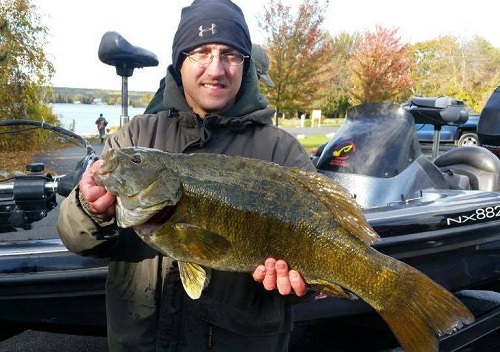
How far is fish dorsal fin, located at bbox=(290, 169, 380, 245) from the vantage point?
2.08 metres

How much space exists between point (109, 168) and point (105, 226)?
26 centimetres

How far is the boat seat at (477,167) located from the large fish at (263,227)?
3.64 meters

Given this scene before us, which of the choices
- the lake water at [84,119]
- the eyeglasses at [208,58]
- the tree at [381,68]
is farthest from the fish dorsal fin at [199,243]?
the tree at [381,68]

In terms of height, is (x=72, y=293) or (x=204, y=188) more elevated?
(x=204, y=188)

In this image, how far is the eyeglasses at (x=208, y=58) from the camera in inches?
90.0

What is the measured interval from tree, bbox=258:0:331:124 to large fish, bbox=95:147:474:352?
19.6 m

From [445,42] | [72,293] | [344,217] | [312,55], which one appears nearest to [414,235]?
[344,217]

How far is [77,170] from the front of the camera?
3.41 meters

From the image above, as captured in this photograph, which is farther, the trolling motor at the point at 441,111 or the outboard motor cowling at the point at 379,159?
the trolling motor at the point at 441,111

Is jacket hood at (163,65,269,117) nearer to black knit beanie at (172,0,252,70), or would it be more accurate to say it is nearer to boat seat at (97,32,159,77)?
black knit beanie at (172,0,252,70)

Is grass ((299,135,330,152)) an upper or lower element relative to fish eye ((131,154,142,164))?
lower

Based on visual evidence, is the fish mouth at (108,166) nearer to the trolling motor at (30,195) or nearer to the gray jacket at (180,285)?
the gray jacket at (180,285)

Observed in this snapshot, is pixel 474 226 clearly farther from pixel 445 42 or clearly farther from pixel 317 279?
pixel 445 42

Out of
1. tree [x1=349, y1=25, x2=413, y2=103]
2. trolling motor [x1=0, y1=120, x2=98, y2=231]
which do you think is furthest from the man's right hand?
tree [x1=349, y1=25, x2=413, y2=103]
